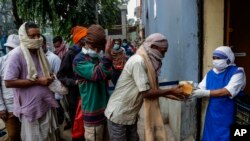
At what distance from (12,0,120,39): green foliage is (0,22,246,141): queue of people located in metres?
4.95

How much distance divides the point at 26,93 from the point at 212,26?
8.11 feet

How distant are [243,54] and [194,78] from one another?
2.98ft

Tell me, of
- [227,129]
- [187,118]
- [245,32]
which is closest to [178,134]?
[187,118]

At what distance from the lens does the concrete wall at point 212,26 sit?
4250 millimetres

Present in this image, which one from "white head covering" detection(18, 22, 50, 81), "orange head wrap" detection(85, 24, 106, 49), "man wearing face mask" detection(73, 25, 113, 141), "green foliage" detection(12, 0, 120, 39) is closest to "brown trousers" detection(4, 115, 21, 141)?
"white head covering" detection(18, 22, 50, 81)

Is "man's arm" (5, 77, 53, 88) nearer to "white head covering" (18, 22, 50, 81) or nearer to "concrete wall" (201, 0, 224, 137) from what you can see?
"white head covering" (18, 22, 50, 81)

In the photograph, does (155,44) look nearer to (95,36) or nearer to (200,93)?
(95,36)

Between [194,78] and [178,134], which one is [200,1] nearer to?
[194,78]

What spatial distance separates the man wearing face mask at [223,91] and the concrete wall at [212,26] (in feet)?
2.30

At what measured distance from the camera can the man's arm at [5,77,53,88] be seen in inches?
133

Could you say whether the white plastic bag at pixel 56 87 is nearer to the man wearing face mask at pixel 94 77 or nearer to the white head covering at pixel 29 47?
the white head covering at pixel 29 47

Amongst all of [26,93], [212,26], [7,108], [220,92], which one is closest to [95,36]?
[26,93]

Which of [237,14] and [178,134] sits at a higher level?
[237,14]

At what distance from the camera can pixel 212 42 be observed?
14.2 ft
